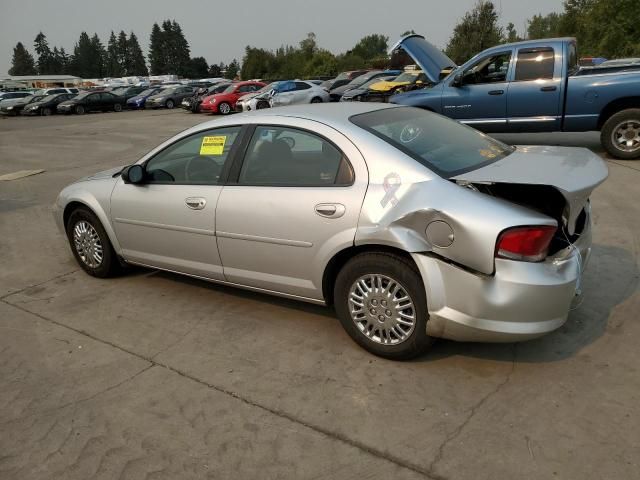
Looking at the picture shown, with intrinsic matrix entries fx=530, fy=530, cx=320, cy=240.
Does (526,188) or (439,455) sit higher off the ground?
(526,188)

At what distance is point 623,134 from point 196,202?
7.39 m

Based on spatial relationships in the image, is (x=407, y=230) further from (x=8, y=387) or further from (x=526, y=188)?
(x=8, y=387)

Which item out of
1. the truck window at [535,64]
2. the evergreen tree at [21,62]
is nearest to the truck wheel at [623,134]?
the truck window at [535,64]

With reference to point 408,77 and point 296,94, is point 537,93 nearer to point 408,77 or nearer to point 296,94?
point 408,77

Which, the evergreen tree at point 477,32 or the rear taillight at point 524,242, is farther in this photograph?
the evergreen tree at point 477,32

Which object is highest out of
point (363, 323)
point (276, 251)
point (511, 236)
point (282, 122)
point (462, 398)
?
point (282, 122)

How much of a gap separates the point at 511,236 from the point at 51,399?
9.08 feet

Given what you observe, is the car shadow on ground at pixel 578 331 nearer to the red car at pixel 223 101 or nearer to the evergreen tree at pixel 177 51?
the red car at pixel 223 101

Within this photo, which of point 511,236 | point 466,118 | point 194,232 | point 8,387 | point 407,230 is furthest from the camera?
point 466,118

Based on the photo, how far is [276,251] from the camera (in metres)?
3.55

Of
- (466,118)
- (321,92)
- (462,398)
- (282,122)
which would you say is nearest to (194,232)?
(282,122)

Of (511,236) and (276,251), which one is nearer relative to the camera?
(511,236)

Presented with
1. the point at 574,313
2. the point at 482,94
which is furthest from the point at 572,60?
the point at 574,313

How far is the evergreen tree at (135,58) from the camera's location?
140000mm
